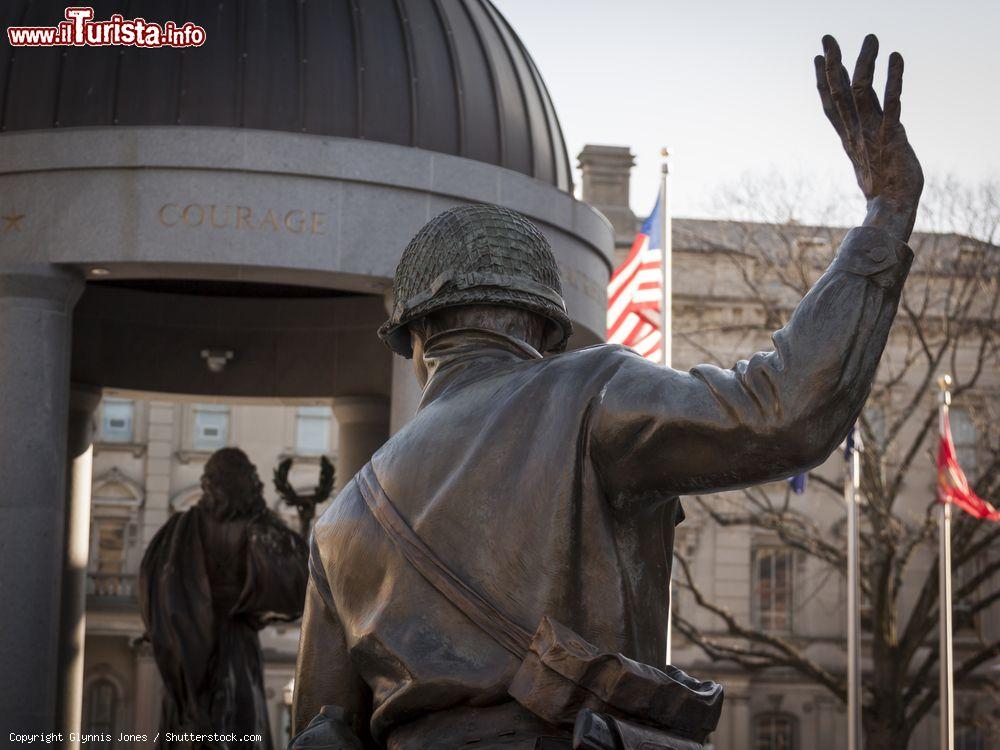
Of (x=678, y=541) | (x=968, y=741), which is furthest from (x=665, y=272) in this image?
(x=968, y=741)

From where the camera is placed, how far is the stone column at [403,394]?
1332 cm

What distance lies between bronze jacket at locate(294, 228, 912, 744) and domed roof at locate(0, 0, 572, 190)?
31.9 feet

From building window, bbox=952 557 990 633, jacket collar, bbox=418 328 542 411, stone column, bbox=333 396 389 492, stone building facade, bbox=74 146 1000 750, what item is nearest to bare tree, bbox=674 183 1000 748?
building window, bbox=952 557 990 633

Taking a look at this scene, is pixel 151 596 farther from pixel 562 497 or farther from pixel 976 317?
pixel 976 317

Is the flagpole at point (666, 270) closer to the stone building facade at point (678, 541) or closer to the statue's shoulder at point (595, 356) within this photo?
the statue's shoulder at point (595, 356)

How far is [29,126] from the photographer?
13164mm

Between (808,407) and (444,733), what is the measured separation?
0.86 metres

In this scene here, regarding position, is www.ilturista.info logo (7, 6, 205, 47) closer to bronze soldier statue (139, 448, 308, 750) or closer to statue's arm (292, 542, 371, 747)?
bronze soldier statue (139, 448, 308, 750)

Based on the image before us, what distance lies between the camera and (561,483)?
3.37m

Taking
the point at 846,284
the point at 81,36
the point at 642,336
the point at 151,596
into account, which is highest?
the point at 81,36

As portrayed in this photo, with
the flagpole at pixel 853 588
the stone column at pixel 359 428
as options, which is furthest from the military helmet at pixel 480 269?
the flagpole at pixel 853 588

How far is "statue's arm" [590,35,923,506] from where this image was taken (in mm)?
3123

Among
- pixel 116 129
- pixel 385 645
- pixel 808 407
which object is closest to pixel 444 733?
pixel 385 645

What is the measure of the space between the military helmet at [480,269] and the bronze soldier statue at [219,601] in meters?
9.80
